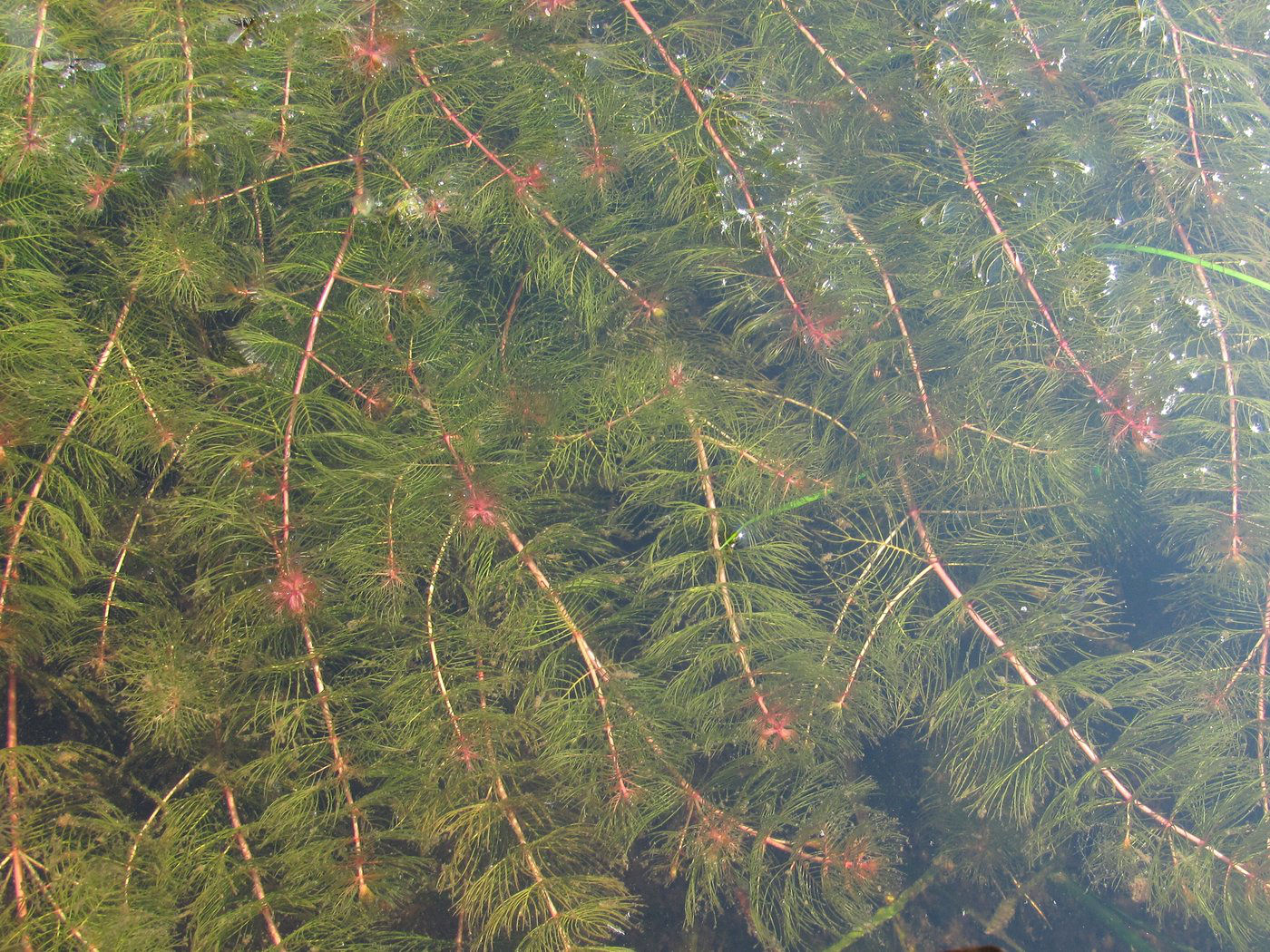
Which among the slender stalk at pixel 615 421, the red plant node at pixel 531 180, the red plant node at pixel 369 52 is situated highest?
the red plant node at pixel 369 52

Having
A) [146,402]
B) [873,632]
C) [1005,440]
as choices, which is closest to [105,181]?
[146,402]

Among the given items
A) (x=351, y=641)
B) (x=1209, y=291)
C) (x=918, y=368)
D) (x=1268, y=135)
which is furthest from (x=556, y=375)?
(x=1268, y=135)

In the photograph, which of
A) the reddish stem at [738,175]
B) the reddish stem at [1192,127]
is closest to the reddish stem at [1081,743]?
the reddish stem at [738,175]

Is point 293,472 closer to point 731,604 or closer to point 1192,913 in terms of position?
point 731,604

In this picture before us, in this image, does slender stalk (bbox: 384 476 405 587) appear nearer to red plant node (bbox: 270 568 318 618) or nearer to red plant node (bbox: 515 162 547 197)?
red plant node (bbox: 270 568 318 618)

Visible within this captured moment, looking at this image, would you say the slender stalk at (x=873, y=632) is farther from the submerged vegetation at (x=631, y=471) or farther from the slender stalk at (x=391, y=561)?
the slender stalk at (x=391, y=561)

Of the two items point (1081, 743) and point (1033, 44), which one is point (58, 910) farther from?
point (1033, 44)

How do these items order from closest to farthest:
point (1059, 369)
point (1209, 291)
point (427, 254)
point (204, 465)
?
point (204, 465) < point (427, 254) < point (1059, 369) < point (1209, 291)
